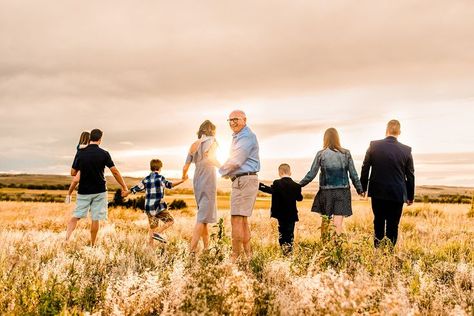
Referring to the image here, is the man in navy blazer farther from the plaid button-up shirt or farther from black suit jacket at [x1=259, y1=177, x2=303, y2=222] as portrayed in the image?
the plaid button-up shirt

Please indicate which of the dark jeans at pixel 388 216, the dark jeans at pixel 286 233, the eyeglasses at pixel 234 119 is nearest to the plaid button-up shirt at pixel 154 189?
the dark jeans at pixel 286 233

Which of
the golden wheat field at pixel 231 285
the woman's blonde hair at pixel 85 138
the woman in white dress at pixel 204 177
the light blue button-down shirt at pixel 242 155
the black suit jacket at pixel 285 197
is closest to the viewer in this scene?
the golden wheat field at pixel 231 285

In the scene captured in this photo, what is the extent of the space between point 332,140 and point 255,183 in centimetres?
249

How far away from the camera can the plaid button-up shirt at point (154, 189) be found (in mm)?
10055

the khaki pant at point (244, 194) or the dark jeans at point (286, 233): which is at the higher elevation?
the khaki pant at point (244, 194)

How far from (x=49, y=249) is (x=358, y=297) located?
264 inches

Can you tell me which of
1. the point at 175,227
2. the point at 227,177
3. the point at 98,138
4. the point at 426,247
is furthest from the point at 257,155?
the point at 175,227

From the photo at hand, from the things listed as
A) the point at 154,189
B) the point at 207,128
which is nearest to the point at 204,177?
the point at 207,128

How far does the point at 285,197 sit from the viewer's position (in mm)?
9219

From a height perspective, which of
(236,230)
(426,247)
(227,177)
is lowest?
(426,247)

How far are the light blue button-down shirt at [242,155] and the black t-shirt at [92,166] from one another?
11.0 ft

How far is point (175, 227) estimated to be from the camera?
45.8ft

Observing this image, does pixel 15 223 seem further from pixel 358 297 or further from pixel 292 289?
pixel 358 297

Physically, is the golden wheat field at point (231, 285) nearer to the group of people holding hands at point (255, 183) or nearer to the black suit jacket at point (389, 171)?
the group of people holding hands at point (255, 183)
